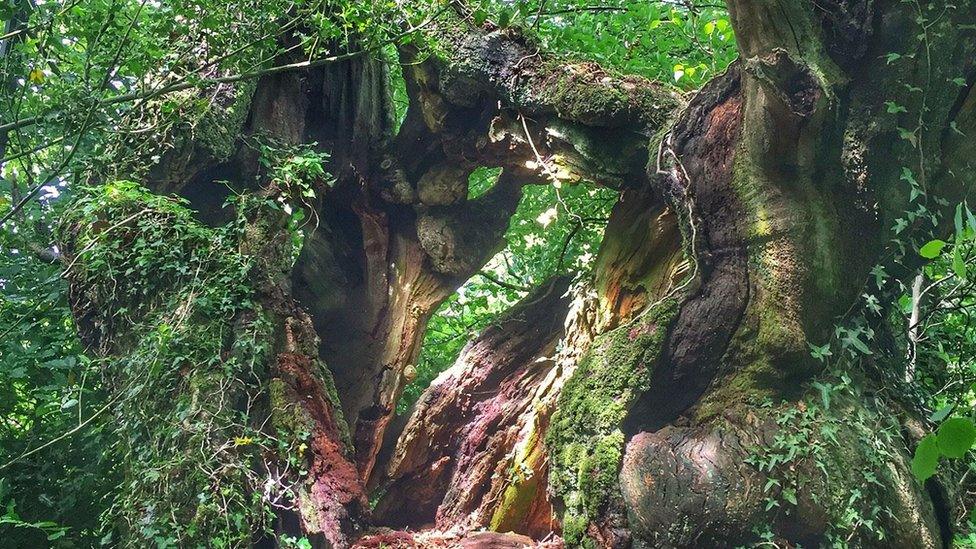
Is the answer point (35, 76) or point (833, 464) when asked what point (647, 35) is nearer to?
point (833, 464)

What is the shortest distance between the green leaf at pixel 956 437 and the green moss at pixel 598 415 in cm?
230

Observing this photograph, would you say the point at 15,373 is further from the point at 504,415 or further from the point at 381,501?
the point at 504,415

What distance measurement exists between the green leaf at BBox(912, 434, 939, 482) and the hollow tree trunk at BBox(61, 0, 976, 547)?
217cm

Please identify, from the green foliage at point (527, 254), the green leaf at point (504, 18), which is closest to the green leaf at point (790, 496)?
the green foliage at point (527, 254)

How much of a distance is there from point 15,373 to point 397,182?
280 centimetres

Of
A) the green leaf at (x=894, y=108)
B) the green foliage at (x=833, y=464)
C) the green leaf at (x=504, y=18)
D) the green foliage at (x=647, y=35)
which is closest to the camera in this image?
the green foliage at (x=833, y=464)

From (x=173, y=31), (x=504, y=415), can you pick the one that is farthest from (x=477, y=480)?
(x=173, y=31)

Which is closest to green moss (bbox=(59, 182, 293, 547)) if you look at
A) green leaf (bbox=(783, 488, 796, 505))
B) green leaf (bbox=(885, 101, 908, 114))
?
green leaf (bbox=(783, 488, 796, 505))

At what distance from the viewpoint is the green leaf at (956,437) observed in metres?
0.92

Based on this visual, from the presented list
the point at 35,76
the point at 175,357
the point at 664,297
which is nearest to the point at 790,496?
the point at 664,297

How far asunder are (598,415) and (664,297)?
2.36ft

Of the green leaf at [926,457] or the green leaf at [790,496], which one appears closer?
the green leaf at [926,457]

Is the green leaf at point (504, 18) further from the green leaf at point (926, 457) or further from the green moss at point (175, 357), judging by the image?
the green leaf at point (926, 457)

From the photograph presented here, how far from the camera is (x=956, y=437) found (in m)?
0.94
